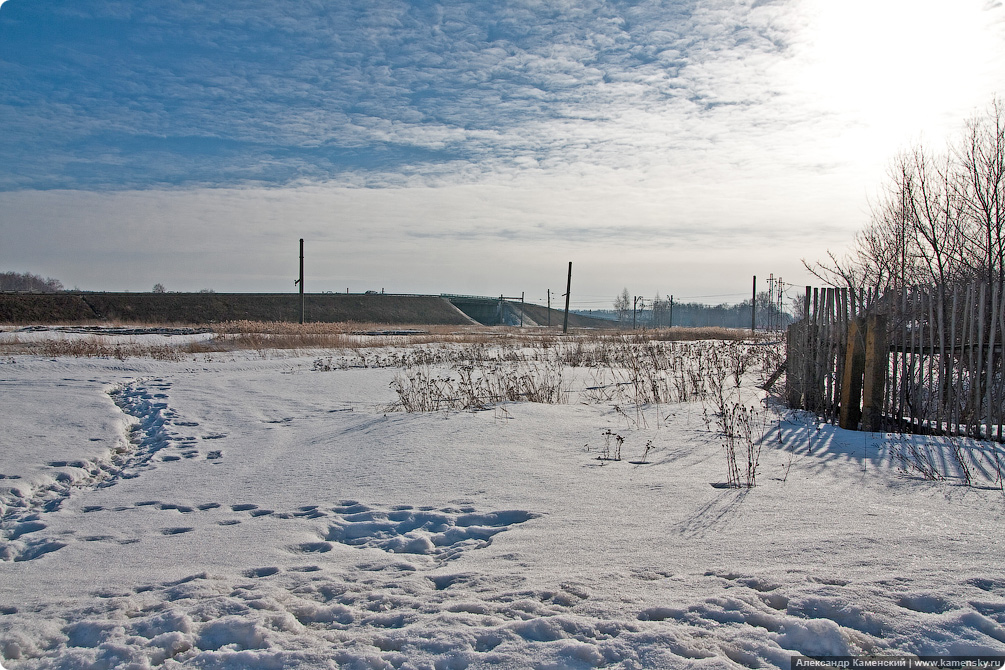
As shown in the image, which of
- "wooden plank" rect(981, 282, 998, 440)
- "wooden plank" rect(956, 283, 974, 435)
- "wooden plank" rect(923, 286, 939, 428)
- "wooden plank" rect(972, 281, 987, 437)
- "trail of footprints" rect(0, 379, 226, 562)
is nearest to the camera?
"trail of footprints" rect(0, 379, 226, 562)

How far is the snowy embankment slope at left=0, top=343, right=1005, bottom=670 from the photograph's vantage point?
2.47 metres

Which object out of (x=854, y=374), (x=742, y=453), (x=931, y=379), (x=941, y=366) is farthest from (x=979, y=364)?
(x=742, y=453)

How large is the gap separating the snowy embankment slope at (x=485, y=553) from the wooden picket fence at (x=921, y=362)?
3.06 feet

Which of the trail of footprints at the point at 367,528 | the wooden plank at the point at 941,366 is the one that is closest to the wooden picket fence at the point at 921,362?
the wooden plank at the point at 941,366

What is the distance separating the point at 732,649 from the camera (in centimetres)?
236

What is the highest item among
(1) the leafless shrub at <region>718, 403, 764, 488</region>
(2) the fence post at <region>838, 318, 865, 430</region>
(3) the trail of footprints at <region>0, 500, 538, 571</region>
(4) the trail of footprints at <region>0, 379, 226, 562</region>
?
(2) the fence post at <region>838, 318, 865, 430</region>

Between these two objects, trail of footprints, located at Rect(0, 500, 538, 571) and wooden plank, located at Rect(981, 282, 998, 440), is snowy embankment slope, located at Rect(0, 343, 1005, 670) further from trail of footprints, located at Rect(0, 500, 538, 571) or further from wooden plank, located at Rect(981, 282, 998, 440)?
wooden plank, located at Rect(981, 282, 998, 440)

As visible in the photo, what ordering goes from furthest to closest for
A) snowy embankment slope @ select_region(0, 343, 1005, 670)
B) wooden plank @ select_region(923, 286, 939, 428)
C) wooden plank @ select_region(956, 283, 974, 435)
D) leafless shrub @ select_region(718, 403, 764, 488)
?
wooden plank @ select_region(923, 286, 939, 428), wooden plank @ select_region(956, 283, 974, 435), leafless shrub @ select_region(718, 403, 764, 488), snowy embankment slope @ select_region(0, 343, 1005, 670)

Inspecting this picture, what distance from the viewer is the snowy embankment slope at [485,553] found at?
247 centimetres

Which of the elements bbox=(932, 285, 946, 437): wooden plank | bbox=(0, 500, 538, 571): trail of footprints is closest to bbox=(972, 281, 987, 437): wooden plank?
bbox=(932, 285, 946, 437): wooden plank

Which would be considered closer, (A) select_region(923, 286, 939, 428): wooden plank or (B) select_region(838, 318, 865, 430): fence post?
(A) select_region(923, 286, 939, 428): wooden plank

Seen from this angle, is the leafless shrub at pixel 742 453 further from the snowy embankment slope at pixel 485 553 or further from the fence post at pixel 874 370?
the fence post at pixel 874 370

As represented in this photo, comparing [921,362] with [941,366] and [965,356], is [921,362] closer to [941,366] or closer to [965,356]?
[941,366]

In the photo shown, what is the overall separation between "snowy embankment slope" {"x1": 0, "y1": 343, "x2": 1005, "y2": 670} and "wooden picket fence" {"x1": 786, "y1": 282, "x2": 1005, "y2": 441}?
932mm
